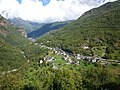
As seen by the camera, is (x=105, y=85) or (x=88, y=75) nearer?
(x=105, y=85)

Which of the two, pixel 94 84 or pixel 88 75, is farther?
pixel 88 75

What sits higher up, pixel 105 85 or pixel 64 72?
pixel 64 72

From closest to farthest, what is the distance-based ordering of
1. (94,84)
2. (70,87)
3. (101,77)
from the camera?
(70,87)
(94,84)
(101,77)

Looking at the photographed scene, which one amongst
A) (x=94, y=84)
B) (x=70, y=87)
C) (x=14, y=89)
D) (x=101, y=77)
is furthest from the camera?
(x=101, y=77)

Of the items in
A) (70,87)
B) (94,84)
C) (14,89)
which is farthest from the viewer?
(94,84)

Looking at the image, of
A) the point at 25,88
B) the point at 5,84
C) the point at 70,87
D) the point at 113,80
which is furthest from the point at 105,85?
the point at 5,84

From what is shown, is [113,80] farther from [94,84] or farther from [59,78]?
[59,78]

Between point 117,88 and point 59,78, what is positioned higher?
point 59,78

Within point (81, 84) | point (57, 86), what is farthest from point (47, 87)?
point (81, 84)

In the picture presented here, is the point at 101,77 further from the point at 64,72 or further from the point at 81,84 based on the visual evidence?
the point at 64,72
